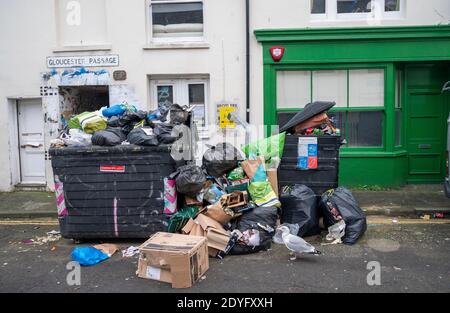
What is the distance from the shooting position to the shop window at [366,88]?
29.5ft

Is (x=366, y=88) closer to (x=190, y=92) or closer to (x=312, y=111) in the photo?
(x=312, y=111)

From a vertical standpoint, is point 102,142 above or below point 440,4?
below

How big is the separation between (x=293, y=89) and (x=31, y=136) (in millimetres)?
5848

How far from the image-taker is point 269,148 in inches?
250

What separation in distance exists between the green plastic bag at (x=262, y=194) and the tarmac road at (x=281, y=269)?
1.89 ft

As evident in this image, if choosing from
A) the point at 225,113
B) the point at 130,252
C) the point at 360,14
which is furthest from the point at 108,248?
the point at 360,14

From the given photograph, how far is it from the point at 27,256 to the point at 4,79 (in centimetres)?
544

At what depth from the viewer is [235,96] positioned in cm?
911

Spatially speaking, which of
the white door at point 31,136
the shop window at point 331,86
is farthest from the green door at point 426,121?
the white door at point 31,136

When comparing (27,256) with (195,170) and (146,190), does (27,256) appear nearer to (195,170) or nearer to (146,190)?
(146,190)

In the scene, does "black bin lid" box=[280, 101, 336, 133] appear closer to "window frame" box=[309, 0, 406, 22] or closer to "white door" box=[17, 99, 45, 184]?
"window frame" box=[309, 0, 406, 22]

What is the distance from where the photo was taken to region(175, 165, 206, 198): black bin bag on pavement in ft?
18.0

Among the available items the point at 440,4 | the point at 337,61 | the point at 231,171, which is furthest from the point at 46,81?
the point at 440,4

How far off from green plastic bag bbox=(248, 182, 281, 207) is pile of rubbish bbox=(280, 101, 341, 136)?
1.22m
